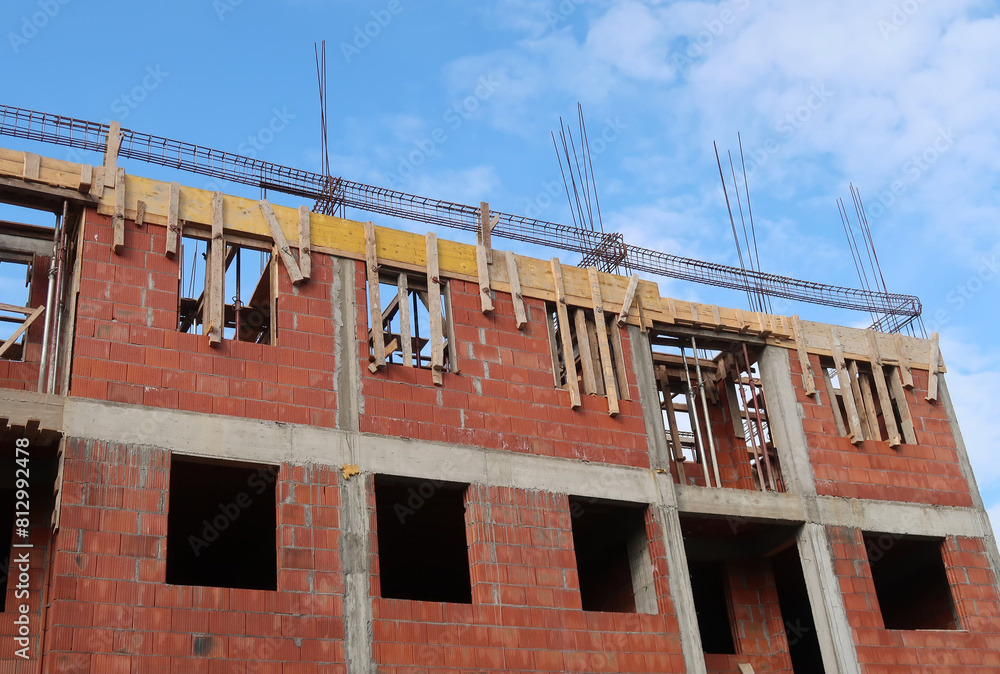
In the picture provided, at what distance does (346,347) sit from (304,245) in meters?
1.65

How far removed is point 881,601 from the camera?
21.8 meters

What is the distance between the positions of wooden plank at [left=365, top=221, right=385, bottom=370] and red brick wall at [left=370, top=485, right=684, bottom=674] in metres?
2.19

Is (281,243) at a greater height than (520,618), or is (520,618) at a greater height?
(281,243)

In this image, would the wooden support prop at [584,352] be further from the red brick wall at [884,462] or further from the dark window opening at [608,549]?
the red brick wall at [884,462]

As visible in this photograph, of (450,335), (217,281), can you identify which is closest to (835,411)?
(450,335)

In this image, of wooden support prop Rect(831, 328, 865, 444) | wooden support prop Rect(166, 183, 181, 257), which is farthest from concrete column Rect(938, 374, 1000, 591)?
wooden support prop Rect(166, 183, 181, 257)

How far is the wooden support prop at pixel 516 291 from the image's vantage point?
664 inches

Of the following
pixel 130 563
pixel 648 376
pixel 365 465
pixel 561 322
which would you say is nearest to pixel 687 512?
pixel 648 376

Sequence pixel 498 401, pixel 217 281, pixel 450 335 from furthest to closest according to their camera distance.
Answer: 1. pixel 450 335
2. pixel 498 401
3. pixel 217 281

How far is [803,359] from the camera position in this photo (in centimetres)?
1959

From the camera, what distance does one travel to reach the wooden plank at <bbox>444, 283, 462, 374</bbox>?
52.2ft

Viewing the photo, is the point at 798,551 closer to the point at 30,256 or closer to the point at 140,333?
the point at 140,333

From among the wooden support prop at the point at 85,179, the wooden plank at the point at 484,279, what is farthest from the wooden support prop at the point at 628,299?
the wooden support prop at the point at 85,179

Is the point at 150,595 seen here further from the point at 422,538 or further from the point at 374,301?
the point at 422,538
